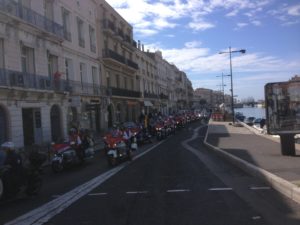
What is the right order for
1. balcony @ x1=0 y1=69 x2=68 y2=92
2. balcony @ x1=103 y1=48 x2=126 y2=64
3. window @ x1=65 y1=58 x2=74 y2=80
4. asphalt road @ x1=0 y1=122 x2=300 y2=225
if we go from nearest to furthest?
asphalt road @ x1=0 y1=122 x2=300 y2=225 → balcony @ x1=0 y1=69 x2=68 y2=92 → window @ x1=65 y1=58 x2=74 y2=80 → balcony @ x1=103 y1=48 x2=126 y2=64

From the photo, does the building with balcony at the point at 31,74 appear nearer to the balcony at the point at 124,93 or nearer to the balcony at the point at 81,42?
the balcony at the point at 81,42

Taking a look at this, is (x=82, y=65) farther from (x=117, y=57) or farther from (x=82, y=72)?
(x=117, y=57)

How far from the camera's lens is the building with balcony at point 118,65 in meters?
49.8

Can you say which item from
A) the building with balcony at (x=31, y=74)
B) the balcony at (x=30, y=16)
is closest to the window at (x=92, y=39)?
the balcony at (x=30, y=16)

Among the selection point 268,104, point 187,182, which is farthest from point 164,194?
point 268,104

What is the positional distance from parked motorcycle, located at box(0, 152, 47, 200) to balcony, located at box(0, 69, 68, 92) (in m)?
14.8

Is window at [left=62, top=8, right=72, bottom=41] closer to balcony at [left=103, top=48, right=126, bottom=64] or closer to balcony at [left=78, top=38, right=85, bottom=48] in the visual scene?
balcony at [left=78, top=38, right=85, bottom=48]

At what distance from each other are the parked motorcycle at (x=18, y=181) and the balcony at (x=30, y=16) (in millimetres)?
16275

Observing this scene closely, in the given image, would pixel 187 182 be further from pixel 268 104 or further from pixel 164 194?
pixel 268 104

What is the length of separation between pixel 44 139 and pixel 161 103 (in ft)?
209

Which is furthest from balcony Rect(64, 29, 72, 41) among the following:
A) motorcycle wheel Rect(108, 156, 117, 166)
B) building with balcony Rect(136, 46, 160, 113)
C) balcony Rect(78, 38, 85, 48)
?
building with balcony Rect(136, 46, 160, 113)

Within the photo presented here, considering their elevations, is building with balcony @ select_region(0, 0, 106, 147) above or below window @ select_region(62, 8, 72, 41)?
below

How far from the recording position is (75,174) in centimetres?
1541

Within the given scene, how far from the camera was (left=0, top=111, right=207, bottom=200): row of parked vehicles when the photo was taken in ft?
34.2
